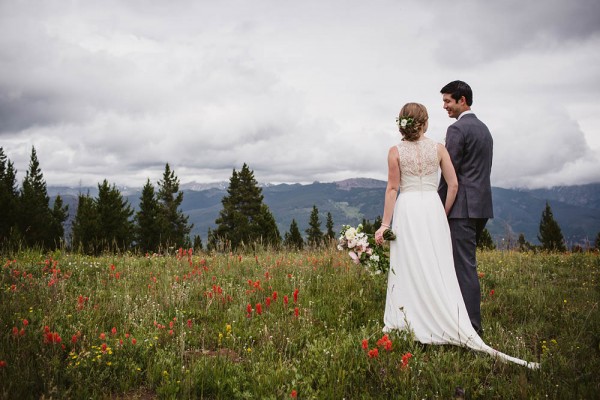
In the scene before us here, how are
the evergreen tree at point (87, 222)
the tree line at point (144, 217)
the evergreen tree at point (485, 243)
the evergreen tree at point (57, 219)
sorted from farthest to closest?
the evergreen tree at point (57, 219) → the tree line at point (144, 217) → the evergreen tree at point (87, 222) → the evergreen tree at point (485, 243)

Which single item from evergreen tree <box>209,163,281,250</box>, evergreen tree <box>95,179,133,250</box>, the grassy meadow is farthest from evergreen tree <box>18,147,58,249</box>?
the grassy meadow

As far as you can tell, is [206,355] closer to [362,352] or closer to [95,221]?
[362,352]

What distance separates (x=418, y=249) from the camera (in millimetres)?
4812

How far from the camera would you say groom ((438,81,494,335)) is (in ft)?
16.4

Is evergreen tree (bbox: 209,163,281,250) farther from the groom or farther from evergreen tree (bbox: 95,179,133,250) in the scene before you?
the groom

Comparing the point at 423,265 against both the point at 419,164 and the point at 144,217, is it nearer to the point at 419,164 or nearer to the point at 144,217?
the point at 419,164

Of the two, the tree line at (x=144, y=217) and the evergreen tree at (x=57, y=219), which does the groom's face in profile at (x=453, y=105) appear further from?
the evergreen tree at (x=57, y=219)

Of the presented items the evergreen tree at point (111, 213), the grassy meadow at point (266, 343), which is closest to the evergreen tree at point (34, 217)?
the evergreen tree at point (111, 213)

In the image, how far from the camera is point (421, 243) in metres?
4.83

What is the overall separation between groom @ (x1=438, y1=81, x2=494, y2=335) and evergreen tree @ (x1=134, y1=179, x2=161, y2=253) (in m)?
50.7

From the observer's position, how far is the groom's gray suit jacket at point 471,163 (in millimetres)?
5066

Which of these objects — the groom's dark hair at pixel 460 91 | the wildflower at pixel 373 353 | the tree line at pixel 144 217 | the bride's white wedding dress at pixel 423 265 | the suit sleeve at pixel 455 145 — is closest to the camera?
the wildflower at pixel 373 353

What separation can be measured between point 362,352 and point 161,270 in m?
5.17

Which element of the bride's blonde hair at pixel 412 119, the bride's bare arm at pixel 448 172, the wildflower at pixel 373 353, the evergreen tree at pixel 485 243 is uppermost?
the bride's blonde hair at pixel 412 119
